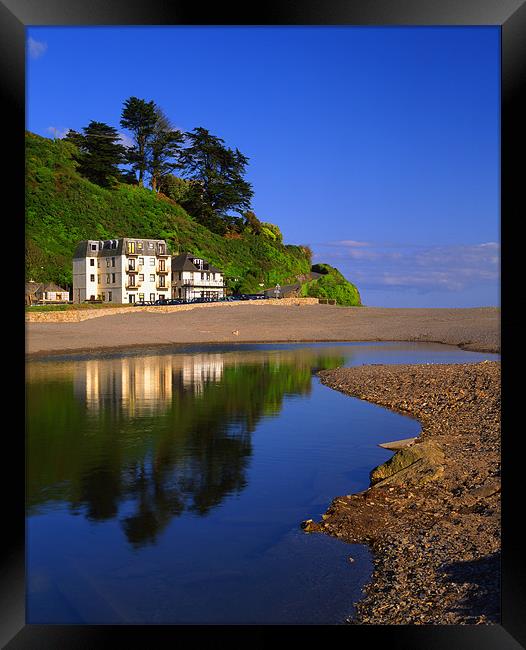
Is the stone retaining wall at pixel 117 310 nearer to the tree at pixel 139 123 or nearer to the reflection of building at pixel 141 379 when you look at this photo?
the reflection of building at pixel 141 379

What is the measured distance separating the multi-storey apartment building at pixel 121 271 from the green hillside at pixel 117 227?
145 cm

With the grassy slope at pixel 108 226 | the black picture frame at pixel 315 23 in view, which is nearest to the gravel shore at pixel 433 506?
the black picture frame at pixel 315 23

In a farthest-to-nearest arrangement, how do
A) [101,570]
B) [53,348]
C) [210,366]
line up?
[53,348]
[210,366]
[101,570]

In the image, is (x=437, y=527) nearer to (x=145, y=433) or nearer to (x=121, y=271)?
(x=145, y=433)

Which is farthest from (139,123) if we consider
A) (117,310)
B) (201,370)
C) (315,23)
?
(315,23)

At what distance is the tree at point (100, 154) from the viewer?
71.6 meters

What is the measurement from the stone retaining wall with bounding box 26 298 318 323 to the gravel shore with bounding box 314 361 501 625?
2658cm

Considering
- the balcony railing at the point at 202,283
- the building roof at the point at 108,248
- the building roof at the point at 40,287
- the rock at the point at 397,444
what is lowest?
the rock at the point at 397,444

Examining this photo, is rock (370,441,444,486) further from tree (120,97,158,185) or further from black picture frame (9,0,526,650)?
tree (120,97,158,185)

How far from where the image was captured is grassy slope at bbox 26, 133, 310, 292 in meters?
57.6
